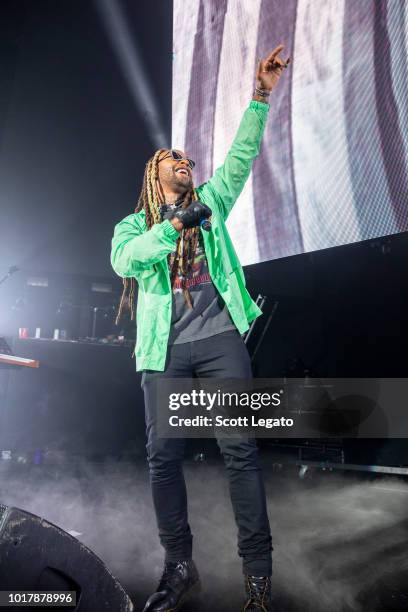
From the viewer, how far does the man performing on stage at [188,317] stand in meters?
1.41

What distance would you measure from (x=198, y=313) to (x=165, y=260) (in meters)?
0.24

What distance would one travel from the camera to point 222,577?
167 cm

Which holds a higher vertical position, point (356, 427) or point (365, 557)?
point (356, 427)

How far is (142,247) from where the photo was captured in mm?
1493

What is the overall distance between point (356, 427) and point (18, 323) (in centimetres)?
383

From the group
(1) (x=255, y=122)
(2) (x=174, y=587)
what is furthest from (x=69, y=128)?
(2) (x=174, y=587)

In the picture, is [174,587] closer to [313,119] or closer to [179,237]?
[179,237]

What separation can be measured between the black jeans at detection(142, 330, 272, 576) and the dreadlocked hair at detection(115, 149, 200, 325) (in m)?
0.21

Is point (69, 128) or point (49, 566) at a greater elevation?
point (69, 128)

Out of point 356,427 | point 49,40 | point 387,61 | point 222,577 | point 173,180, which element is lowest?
point 222,577

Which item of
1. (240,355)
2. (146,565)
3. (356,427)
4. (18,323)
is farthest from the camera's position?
(18,323)

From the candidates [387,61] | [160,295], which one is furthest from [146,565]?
[387,61]

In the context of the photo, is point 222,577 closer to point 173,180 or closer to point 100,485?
point 173,180

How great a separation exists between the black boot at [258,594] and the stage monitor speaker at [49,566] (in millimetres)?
503
